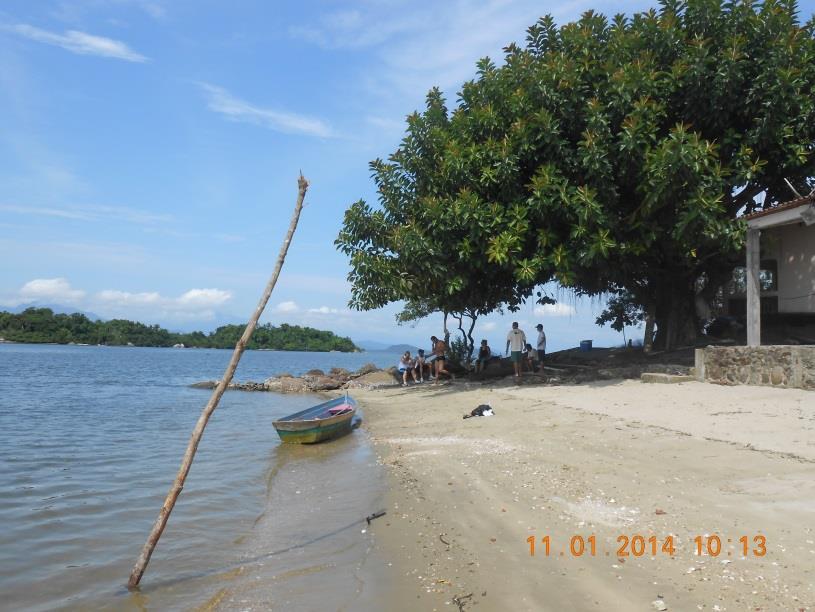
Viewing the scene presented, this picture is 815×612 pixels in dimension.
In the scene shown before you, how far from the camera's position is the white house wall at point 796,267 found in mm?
16266

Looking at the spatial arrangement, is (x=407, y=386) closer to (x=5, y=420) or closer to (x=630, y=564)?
(x=5, y=420)

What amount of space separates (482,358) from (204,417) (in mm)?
19559

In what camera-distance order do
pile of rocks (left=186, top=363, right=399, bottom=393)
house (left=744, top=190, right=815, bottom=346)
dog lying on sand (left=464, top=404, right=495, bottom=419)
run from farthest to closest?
1. pile of rocks (left=186, top=363, right=399, bottom=393)
2. house (left=744, top=190, right=815, bottom=346)
3. dog lying on sand (left=464, top=404, right=495, bottom=419)

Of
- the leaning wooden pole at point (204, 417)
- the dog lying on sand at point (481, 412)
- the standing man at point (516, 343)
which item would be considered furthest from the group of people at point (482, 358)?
the leaning wooden pole at point (204, 417)

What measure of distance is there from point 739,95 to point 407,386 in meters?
15.3

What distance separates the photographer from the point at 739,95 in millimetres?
16719

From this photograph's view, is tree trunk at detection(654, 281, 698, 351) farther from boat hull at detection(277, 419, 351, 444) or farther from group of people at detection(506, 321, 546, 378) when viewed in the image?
boat hull at detection(277, 419, 351, 444)

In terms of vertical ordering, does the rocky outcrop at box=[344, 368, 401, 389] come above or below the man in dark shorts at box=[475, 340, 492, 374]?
below

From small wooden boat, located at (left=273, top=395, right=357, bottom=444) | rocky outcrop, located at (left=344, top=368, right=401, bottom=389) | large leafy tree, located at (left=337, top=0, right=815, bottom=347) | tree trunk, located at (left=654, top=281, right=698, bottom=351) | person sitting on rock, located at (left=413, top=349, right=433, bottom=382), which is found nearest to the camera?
small wooden boat, located at (left=273, top=395, right=357, bottom=444)

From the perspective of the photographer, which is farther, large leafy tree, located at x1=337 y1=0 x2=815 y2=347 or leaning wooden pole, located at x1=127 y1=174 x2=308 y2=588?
large leafy tree, located at x1=337 y1=0 x2=815 y2=347
